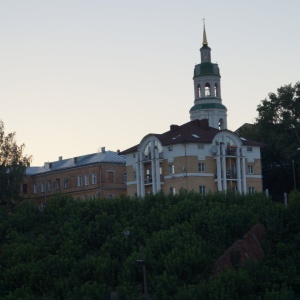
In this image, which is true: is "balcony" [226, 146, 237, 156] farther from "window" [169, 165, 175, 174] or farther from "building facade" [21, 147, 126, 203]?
"building facade" [21, 147, 126, 203]

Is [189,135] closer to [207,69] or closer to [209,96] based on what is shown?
[209,96]

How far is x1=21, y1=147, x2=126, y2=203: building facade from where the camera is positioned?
101750 millimetres

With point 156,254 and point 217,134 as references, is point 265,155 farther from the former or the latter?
point 156,254

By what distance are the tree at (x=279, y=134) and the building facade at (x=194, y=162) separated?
5152mm

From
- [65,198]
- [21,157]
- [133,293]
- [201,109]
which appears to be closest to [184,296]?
[133,293]

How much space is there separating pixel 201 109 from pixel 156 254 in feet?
199

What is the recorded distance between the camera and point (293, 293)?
45656 mm

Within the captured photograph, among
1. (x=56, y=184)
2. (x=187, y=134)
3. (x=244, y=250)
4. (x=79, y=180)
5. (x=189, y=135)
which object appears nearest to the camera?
(x=244, y=250)

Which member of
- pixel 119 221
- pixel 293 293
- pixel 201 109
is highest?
pixel 201 109

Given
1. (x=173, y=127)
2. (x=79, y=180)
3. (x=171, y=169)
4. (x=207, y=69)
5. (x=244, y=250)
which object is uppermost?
(x=207, y=69)

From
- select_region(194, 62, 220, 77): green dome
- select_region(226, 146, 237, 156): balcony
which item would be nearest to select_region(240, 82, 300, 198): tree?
select_region(226, 146, 237, 156): balcony

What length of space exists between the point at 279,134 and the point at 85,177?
24842 millimetres

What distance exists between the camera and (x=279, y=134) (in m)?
97.1

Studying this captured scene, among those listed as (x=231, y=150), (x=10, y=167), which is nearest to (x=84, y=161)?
(x=10, y=167)
